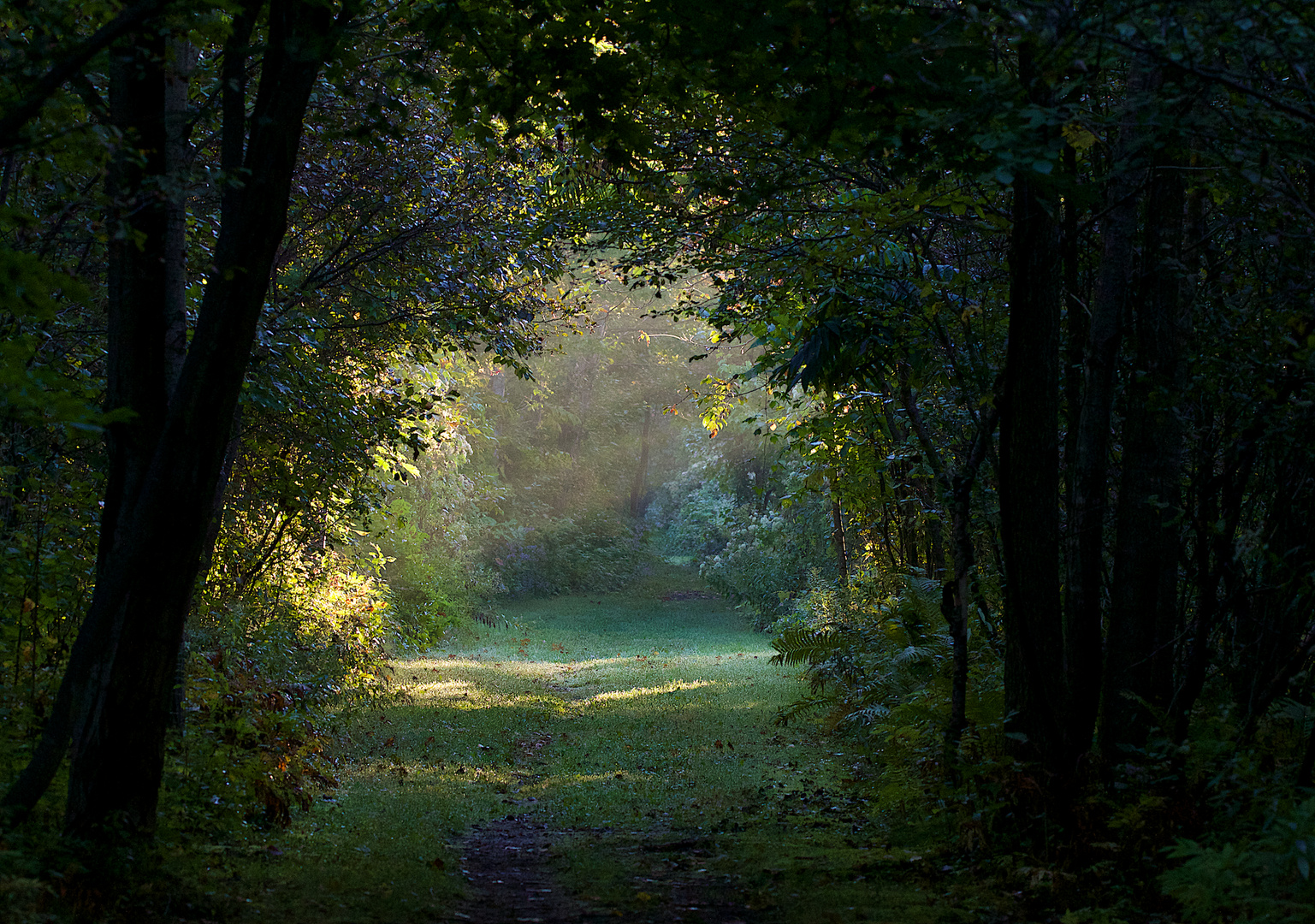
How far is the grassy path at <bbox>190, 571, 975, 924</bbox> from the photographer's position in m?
5.36

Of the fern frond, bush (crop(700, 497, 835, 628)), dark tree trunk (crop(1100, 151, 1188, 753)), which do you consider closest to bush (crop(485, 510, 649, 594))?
bush (crop(700, 497, 835, 628))

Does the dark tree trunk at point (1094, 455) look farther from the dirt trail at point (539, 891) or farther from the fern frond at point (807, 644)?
the fern frond at point (807, 644)

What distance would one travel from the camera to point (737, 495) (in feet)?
112

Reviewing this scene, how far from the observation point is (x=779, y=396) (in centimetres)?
1048

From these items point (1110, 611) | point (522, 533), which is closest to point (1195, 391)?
point (1110, 611)

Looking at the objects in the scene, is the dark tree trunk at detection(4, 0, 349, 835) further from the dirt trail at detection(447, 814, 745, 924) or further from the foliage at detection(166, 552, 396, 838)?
the dirt trail at detection(447, 814, 745, 924)

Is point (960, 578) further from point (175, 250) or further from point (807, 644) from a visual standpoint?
point (175, 250)

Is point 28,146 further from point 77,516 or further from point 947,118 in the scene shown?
point 77,516

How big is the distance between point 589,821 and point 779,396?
4.73 m

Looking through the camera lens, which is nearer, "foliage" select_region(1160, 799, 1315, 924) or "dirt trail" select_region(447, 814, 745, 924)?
"foliage" select_region(1160, 799, 1315, 924)

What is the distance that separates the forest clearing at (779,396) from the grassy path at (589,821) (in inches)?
2.5

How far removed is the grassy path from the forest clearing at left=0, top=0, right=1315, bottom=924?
0.06m

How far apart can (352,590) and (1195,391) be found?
12.0 metres

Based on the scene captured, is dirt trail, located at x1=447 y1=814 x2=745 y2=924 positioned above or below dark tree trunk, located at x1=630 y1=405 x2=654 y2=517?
below
